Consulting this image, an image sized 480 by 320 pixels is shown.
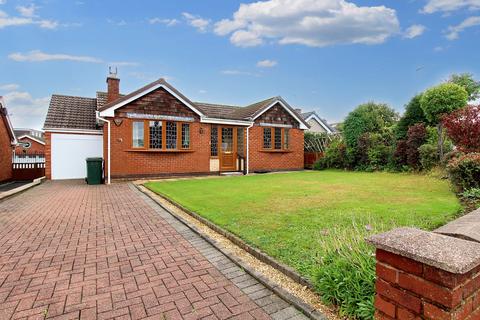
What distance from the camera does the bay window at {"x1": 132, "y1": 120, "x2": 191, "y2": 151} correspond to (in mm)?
13453

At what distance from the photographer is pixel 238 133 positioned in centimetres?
1661

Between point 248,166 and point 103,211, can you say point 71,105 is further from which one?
point 103,211

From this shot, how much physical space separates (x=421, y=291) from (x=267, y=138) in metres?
15.8

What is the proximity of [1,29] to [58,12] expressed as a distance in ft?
11.9

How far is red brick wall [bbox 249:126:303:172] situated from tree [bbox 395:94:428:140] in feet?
18.8

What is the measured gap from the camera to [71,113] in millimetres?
15828

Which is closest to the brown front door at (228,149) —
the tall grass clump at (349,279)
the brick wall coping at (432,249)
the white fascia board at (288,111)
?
the white fascia board at (288,111)

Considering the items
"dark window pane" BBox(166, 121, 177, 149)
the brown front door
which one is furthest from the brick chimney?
the brown front door

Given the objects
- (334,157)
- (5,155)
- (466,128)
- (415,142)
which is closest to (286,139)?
(334,157)

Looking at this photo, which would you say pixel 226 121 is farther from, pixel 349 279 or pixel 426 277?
pixel 426 277

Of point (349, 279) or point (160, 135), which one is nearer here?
point (349, 279)

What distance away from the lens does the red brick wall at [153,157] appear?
511 inches

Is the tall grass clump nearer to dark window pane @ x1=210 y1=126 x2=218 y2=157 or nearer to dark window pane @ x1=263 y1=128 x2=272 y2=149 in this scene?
dark window pane @ x1=210 y1=126 x2=218 y2=157

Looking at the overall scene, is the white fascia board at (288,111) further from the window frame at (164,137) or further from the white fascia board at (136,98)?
the window frame at (164,137)
